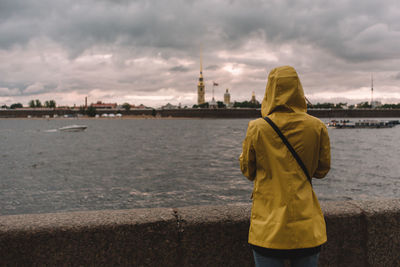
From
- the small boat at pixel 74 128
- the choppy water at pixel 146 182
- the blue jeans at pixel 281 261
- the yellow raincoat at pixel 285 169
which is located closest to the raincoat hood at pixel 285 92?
the yellow raincoat at pixel 285 169

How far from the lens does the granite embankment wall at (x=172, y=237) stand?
2318 mm

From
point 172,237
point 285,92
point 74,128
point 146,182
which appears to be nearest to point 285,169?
point 285,92

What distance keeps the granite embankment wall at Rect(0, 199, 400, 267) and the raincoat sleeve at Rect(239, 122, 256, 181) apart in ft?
1.92

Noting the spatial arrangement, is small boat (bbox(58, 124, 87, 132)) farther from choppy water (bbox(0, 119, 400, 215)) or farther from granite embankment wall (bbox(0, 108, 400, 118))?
granite embankment wall (bbox(0, 108, 400, 118))

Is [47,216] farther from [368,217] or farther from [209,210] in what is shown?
[368,217]

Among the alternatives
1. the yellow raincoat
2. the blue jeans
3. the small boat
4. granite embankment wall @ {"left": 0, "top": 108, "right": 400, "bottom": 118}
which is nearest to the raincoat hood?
the yellow raincoat

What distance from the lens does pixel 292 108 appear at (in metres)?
2.01

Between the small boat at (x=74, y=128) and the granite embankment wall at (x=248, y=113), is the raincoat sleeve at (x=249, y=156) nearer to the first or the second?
the small boat at (x=74, y=128)

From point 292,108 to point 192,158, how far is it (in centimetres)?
2593

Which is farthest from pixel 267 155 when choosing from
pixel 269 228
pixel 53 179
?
pixel 53 179

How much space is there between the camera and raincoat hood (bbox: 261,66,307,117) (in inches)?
79.0

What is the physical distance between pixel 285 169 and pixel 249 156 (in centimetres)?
21

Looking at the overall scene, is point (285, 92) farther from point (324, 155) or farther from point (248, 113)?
point (248, 113)

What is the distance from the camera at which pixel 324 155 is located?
2.10 meters
